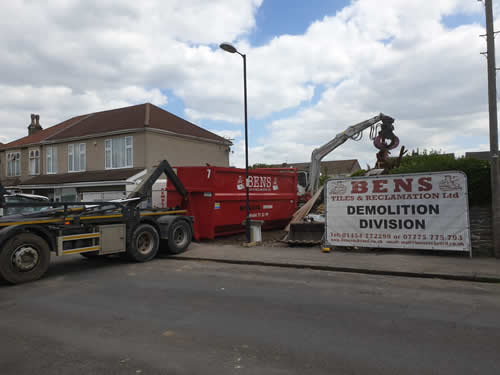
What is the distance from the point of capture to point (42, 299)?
6914mm

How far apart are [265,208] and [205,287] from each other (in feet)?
28.6

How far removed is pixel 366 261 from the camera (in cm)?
970

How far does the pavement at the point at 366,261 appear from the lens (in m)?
8.30

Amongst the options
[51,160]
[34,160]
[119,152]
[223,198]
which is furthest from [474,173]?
[34,160]

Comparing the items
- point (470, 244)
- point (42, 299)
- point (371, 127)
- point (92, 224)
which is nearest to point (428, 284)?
point (470, 244)

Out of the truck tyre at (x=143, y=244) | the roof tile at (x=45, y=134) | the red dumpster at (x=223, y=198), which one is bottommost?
the truck tyre at (x=143, y=244)

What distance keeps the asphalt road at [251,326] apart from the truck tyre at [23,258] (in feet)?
0.98

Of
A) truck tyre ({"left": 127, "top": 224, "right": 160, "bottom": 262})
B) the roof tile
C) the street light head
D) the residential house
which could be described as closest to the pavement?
truck tyre ({"left": 127, "top": 224, "right": 160, "bottom": 262})

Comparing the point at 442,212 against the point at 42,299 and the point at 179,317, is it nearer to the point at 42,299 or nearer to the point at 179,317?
the point at 179,317

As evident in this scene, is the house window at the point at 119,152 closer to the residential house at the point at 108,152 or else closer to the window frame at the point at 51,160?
the residential house at the point at 108,152

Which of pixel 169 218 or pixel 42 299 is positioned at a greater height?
pixel 169 218

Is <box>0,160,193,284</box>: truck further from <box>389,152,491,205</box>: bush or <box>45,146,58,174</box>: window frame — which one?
<box>45,146,58,174</box>: window frame

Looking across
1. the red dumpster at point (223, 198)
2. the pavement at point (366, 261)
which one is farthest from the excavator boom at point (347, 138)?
the pavement at point (366, 261)

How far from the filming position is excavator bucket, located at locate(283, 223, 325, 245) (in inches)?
515
